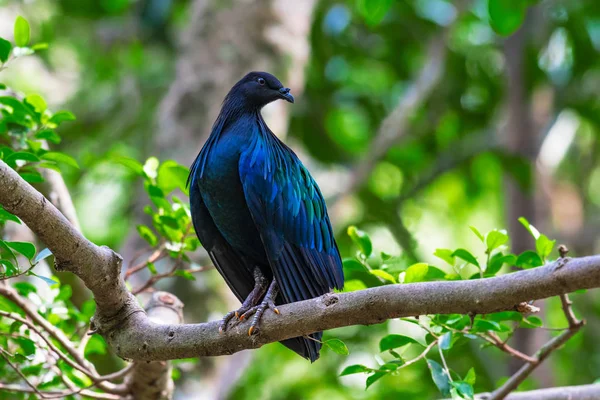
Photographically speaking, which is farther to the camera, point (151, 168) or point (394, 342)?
point (151, 168)

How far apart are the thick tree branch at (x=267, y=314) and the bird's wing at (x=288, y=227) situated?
0.72 meters

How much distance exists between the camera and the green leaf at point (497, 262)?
353cm

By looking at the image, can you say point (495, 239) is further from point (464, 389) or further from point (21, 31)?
point (21, 31)

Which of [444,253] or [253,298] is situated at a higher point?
[253,298]

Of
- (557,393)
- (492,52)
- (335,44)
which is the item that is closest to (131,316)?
(557,393)

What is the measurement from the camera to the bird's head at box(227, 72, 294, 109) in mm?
4836

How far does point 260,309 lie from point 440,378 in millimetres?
930

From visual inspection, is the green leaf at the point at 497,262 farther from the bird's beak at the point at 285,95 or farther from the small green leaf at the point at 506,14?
the bird's beak at the point at 285,95

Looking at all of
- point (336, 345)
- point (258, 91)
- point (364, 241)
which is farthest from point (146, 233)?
point (336, 345)

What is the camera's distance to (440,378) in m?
3.55

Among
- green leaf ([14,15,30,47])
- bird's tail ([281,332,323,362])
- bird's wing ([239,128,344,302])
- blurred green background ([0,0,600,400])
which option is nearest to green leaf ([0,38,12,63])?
green leaf ([14,15,30,47])

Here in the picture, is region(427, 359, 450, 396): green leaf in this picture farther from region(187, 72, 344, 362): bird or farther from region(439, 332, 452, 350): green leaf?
region(187, 72, 344, 362): bird

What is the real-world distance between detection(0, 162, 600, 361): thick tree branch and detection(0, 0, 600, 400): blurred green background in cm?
282

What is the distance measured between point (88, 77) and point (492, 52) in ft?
20.2
